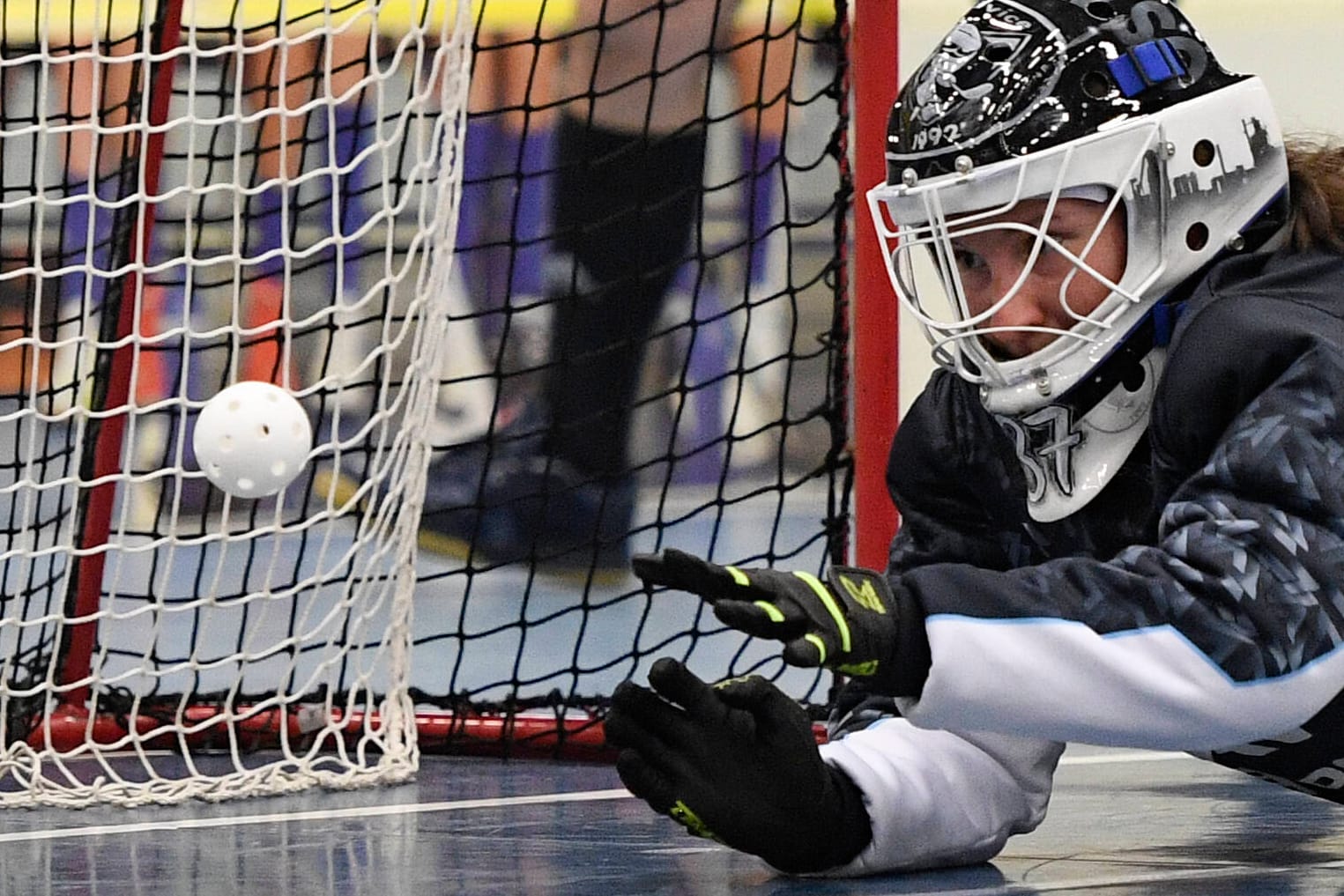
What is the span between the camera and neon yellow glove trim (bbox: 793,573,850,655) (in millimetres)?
1124

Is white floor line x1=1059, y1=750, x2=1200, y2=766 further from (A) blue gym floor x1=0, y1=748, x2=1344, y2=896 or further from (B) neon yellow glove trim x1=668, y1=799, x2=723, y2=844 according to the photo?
(B) neon yellow glove trim x1=668, y1=799, x2=723, y2=844

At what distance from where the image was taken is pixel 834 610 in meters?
1.13

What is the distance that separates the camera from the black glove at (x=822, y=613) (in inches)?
42.8

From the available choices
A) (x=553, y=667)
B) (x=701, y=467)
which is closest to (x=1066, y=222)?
(x=553, y=667)

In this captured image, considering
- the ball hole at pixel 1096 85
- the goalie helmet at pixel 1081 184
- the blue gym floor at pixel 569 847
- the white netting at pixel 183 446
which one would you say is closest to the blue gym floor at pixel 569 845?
the blue gym floor at pixel 569 847

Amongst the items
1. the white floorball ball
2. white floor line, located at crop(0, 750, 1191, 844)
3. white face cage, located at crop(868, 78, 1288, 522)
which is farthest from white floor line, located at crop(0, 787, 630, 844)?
white face cage, located at crop(868, 78, 1288, 522)

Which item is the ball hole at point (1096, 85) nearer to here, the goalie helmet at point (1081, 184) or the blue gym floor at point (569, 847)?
the goalie helmet at point (1081, 184)

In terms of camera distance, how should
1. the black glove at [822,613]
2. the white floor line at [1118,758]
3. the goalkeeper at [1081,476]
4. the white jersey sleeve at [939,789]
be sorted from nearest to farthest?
the black glove at [822,613] → the goalkeeper at [1081,476] → the white jersey sleeve at [939,789] → the white floor line at [1118,758]

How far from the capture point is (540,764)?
99.0 inches

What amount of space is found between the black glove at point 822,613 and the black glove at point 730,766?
10.3 inches

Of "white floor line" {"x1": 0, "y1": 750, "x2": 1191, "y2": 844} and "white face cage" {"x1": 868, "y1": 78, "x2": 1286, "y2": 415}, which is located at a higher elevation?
"white face cage" {"x1": 868, "y1": 78, "x2": 1286, "y2": 415}

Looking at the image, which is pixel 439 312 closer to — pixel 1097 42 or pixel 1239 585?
pixel 1097 42

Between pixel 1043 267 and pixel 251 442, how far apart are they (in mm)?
945

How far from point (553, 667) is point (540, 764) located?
1097 mm
